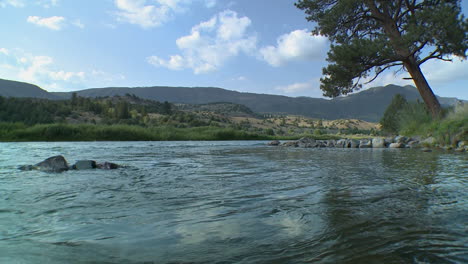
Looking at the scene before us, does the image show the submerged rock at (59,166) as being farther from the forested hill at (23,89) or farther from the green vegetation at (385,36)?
the forested hill at (23,89)

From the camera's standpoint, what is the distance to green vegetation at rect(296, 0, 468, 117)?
1212 cm

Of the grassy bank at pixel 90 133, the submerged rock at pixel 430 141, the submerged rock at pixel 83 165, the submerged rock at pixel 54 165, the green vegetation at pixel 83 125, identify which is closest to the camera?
the submerged rock at pixel 54 165

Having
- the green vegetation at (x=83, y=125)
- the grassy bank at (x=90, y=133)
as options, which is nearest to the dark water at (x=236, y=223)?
the grassy bank at (x=90, y=133)

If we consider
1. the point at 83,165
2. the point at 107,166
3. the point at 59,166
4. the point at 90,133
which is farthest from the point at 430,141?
the point at 90,133

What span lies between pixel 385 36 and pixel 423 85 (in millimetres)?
3093

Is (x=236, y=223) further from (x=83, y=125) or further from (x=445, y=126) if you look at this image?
(x=83, y=125)

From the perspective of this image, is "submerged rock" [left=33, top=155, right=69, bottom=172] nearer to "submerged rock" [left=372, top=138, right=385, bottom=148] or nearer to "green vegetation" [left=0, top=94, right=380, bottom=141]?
"submerged rock" [left=372, top=138, right=385, bottom=148]

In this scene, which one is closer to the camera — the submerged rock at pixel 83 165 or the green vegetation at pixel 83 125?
the submerged rock at pixel 83 165

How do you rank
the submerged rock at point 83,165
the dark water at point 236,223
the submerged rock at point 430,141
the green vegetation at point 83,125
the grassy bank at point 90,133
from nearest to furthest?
the dark water at point 236,223 < the submerged rock at point 83,165 < the submerged rock at point 430,141 < the grassy bank at point 90,133 < the green vegetation at point 83,125

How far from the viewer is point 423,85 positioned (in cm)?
1362

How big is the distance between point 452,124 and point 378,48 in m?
4.56

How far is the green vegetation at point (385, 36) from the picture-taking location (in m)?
12.1

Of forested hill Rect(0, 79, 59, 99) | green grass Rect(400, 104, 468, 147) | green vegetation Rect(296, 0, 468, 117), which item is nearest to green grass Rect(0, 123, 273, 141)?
green vegetation Rect(296, 0, 468, 117)

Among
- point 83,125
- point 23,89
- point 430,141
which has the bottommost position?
point 430,141
